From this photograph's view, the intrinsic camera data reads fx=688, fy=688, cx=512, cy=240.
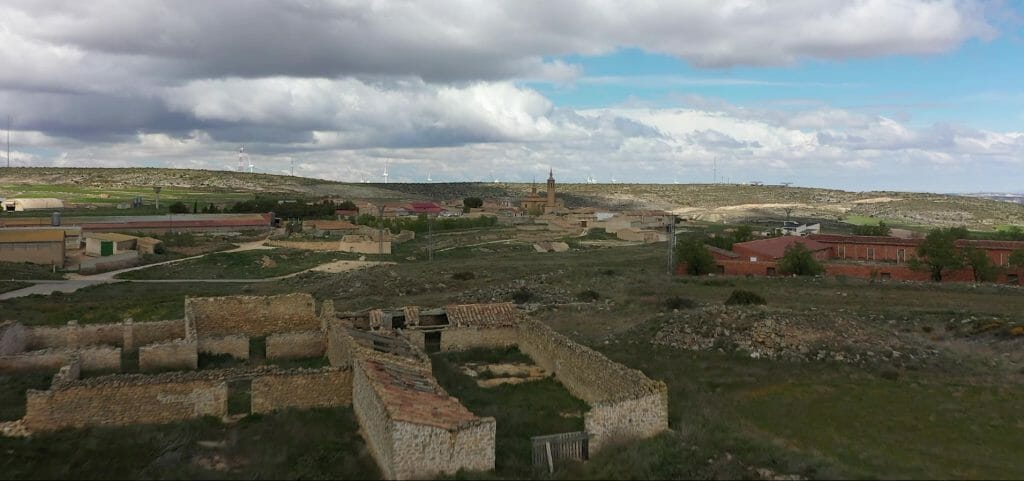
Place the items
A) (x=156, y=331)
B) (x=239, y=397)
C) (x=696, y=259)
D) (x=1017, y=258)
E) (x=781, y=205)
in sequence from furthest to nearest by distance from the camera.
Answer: (x=781, y=205) → (x=696, y=259) → (x=1017, y=258) → (x=156, y=331) → (x=239, y=397)

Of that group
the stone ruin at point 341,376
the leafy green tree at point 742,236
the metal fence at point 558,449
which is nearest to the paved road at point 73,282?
the stone ruin at point 341,376

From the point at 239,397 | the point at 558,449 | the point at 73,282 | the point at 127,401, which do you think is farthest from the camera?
the point at 73,282

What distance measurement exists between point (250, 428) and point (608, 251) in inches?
2139

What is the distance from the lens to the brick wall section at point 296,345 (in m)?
20.9

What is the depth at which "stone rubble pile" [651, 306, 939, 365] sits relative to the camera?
21625 mm

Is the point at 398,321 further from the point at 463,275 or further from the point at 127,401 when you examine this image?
the point at 463,275

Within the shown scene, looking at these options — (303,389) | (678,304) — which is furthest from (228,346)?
(678,304)

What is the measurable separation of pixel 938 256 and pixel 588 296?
87.1 feet

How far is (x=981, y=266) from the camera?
147ft

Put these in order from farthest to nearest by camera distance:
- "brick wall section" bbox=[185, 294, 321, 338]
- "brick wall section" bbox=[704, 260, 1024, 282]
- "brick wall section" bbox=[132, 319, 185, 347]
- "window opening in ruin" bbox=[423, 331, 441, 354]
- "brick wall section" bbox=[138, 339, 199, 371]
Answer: "brick wall section" bbox=[704, 260, 1024, 282], "brick wall section" bbox=[185, 294, 321, 338], "window opening in ruin" bbox=[423, 331, 441, 354], "brick wall section" bbox=[132, 319, 185, 347], "brick wall section" bbox=[138, 339, 199, 371]

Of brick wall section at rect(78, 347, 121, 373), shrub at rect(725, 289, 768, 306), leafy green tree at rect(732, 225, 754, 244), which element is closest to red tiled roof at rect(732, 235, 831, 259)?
leafy green tree at rect(732, 225, 754, 244)

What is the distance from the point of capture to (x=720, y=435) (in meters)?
12.8

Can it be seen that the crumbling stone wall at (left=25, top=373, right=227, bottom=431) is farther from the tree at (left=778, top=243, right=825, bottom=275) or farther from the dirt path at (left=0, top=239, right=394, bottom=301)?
the tree at (left=778, top=243, right=825, bottom=275)

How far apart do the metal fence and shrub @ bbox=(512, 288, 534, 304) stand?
20912 mm
